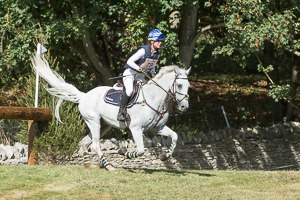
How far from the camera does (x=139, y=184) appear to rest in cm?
1345

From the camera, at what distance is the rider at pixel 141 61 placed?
14.7 metres

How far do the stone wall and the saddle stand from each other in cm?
611

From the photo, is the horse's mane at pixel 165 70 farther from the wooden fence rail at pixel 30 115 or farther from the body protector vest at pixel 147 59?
the wooden fence rail at pixel 30 115

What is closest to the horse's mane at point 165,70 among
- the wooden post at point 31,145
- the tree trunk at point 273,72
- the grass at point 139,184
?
the grass at point 139,184

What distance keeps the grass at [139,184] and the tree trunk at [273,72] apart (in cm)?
1175

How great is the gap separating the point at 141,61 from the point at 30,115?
10.2ft

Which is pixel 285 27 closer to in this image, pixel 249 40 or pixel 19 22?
pixel 249 40

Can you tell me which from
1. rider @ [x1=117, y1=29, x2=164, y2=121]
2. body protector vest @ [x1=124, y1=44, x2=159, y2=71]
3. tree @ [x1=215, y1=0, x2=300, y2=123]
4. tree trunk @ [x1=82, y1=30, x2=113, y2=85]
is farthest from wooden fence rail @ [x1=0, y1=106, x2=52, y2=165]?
tree @ [x1=215, y1=0, x2=300, y2=123]

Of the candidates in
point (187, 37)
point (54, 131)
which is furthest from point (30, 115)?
point (187, 37)

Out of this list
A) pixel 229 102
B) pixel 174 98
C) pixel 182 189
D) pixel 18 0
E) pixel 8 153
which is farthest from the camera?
pixel 229 102

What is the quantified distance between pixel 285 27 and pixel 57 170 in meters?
8.26

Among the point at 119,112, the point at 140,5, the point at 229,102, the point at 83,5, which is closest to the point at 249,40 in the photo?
the point at 140,5

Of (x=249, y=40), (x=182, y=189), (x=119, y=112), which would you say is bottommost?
(x=182, y=189)

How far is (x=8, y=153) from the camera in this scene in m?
19.2
